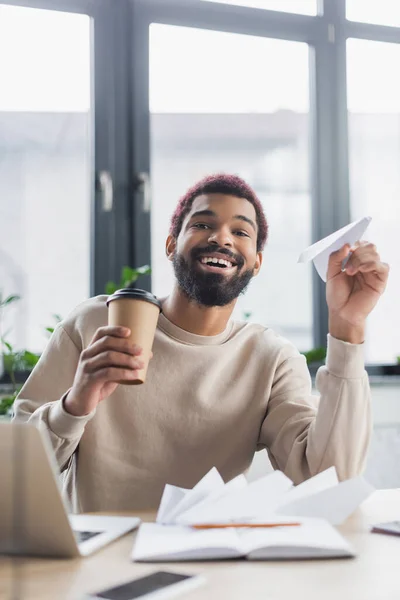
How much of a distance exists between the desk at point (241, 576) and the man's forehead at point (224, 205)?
961 mm

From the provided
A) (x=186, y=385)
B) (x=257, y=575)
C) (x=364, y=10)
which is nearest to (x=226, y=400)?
(x=186, y=385)

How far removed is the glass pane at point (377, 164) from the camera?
332cm

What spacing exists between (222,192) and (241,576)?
111 centimetres

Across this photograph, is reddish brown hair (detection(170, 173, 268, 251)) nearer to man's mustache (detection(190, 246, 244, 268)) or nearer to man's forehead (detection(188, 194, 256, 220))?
man's forehead (detection(188, 194, 256, 220))

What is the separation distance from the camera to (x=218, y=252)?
171cm

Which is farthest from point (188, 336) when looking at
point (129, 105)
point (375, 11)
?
point (375, 11)

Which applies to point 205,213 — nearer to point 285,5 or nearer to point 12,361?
point 12,361

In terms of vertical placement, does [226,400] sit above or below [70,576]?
above

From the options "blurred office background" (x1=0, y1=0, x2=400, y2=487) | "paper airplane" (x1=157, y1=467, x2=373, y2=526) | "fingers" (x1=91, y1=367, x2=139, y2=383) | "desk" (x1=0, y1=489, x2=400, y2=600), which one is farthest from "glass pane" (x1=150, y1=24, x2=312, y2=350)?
"desk" (x1=0, y1=489, x2=400, y2=600)

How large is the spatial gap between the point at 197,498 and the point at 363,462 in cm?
53

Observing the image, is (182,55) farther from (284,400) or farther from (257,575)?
(257,575)

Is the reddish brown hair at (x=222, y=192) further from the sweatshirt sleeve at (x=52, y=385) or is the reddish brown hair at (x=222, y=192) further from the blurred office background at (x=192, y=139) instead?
the blurred office background at (x=192, y=139)

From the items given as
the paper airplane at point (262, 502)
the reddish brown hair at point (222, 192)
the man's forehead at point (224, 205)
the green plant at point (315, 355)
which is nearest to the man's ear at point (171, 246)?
the reddish brown hair at point (222, 192)

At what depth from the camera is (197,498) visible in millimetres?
1085
